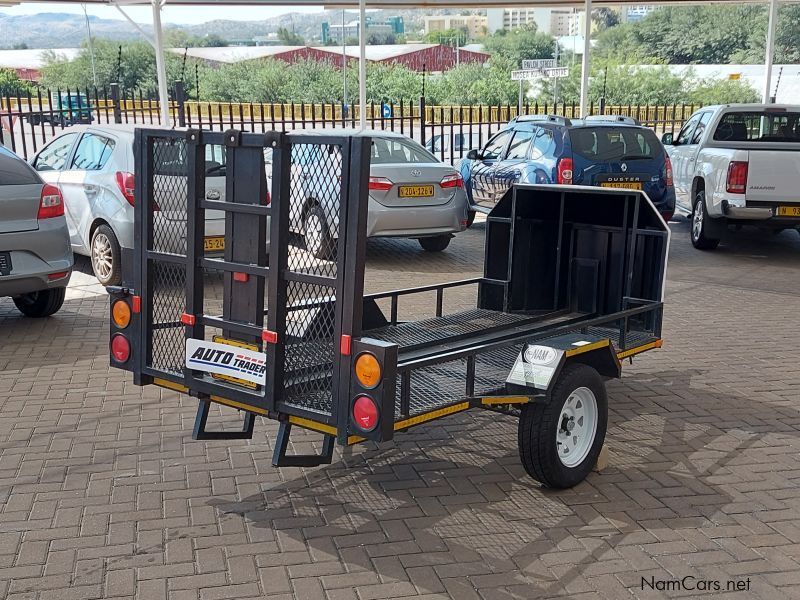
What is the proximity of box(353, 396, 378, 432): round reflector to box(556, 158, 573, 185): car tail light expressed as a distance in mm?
8299

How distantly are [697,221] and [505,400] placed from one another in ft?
30.7

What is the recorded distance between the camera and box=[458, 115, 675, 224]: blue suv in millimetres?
11898

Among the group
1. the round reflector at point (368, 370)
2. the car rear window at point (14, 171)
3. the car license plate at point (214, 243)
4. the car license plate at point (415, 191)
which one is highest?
the car rear window at point (14, 171)

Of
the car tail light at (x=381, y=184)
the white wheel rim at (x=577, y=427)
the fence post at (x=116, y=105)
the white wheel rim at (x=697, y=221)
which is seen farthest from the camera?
the fence post at (x=116, y=105)

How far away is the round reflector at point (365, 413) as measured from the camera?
156 inches

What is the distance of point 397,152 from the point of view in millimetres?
11781

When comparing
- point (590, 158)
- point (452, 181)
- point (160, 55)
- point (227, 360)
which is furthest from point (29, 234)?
point (590, 158)

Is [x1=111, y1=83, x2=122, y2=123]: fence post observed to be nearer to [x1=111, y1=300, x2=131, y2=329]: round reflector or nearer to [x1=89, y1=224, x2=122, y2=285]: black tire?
[x1=89, y1=224, x2=122, y2=285]: black tire

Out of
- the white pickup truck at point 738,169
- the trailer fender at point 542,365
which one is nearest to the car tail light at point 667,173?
the white pickup truck at point 738,169

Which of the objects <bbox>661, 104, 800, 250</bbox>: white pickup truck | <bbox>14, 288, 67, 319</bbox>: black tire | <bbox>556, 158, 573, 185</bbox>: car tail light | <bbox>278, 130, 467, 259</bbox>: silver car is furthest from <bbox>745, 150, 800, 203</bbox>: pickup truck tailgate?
<bbox>14, 288, 67, 319</bbox>: black tire

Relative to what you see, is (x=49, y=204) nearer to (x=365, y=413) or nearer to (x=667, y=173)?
(x=365, y=413)

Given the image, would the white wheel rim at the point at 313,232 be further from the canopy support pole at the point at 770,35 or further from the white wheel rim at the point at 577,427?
Result: the canopy support pole at the point at 770,35

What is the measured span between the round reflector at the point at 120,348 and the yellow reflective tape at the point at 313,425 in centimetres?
111

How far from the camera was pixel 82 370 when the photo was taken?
7.12 metres
